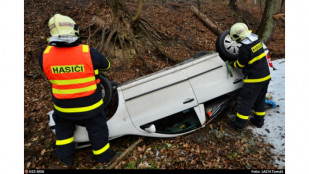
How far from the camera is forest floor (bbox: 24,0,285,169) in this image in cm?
273

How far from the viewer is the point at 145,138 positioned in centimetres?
314

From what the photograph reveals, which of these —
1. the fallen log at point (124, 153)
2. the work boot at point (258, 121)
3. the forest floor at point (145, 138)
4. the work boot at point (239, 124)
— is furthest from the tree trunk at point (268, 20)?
the fallen log at point (124, 153)

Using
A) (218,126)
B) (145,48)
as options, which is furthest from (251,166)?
(145,48)

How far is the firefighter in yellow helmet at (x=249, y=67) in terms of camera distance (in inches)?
113

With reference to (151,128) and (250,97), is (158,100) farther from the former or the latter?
(250,97)

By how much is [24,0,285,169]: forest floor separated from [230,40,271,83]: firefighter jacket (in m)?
0.91

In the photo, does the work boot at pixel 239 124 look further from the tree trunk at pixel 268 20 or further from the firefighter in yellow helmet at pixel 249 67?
the tree trunk at pixel 268 20

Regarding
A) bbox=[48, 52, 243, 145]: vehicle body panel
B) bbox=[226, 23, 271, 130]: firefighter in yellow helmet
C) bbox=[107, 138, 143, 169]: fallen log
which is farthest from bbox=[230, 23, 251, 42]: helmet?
bbox=[107, 138, 143, 169]: fallen log

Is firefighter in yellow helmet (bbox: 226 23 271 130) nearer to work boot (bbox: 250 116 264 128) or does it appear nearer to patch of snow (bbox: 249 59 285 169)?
work boot (bbox: 250 116 264 128)

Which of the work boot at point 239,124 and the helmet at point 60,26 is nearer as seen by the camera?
the helmet at point 60,26

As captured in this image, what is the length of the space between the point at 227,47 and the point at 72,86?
8.73 ft

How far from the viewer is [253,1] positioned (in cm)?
1344

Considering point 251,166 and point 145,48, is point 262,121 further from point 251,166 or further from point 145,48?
point 145,48

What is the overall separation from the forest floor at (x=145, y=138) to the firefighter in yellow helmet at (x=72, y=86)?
433 mm
